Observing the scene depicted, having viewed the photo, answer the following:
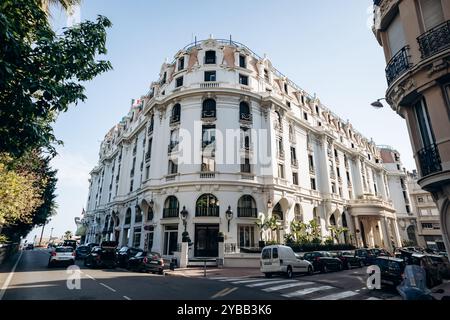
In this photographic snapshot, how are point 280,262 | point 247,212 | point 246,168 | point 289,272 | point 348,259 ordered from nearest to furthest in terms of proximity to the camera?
1. point 280,262
2. point 289,272
3. point 348,259
4. point 247,212
5. point 246,168

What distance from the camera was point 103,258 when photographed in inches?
750

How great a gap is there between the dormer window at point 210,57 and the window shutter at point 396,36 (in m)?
20.5

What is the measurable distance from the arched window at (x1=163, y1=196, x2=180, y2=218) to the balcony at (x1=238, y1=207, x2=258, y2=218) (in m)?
6.20

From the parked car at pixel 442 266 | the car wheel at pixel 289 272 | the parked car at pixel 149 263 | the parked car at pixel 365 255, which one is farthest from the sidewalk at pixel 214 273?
the parked car at pixel 365 255

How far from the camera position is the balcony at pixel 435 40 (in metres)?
8.84

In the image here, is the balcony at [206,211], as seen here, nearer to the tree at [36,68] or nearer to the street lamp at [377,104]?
the street lamp at [377,104]

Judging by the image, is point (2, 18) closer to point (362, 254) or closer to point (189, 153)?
point (189, 153)

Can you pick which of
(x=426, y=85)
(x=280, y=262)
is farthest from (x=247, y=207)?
(x=426, y=85)

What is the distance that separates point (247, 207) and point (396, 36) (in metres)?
18.1

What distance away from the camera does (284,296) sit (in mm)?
9289

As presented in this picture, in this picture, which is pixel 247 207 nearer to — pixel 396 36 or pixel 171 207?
pixel 171 207

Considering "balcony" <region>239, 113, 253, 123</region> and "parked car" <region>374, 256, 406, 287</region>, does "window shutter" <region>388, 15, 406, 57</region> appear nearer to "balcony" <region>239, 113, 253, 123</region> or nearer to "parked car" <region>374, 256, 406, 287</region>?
"parked car" <region>374, 256, 406, 287</region>

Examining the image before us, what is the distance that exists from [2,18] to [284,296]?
1107 centimetres

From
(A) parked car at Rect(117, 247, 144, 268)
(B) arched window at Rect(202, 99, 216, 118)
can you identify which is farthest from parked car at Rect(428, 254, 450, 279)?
(B) arched window at Rect(202, 99, 216, 118)
